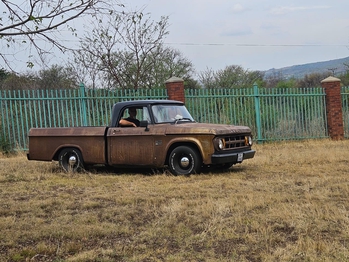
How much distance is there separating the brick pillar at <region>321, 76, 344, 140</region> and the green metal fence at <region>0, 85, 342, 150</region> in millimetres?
230

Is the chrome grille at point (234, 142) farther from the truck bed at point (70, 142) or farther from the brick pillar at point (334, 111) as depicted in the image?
the brick pillar at point (334, 111)

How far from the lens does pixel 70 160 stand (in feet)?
30.2

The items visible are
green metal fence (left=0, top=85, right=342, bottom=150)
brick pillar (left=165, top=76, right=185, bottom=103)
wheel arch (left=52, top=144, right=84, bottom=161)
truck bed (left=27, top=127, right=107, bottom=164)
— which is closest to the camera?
truck bed (left=27, top=127, right=107, bottom=164)

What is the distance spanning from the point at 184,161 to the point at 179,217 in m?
3.17

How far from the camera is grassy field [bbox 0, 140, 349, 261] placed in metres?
4.02

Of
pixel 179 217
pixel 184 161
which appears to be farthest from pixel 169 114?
pixel 179 217

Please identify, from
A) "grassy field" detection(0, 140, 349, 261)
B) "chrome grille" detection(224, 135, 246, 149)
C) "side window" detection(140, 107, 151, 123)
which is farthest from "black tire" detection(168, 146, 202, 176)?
"side window" detection(140, 107, 151, 123)

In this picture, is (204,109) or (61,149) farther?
(204,109)

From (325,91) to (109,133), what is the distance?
10.8 m

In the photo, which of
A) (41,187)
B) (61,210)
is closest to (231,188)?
(61,210)

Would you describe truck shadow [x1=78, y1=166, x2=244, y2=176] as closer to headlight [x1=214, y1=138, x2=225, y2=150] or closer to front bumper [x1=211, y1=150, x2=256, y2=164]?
front bumper [x1=211, y1=150, x2=256, y2=164]

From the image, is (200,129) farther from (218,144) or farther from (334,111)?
(334,111)

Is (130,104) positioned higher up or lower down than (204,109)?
higher up

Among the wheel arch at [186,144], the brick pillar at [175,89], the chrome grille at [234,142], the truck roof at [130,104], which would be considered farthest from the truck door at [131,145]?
the brick pillar at [175,89]
